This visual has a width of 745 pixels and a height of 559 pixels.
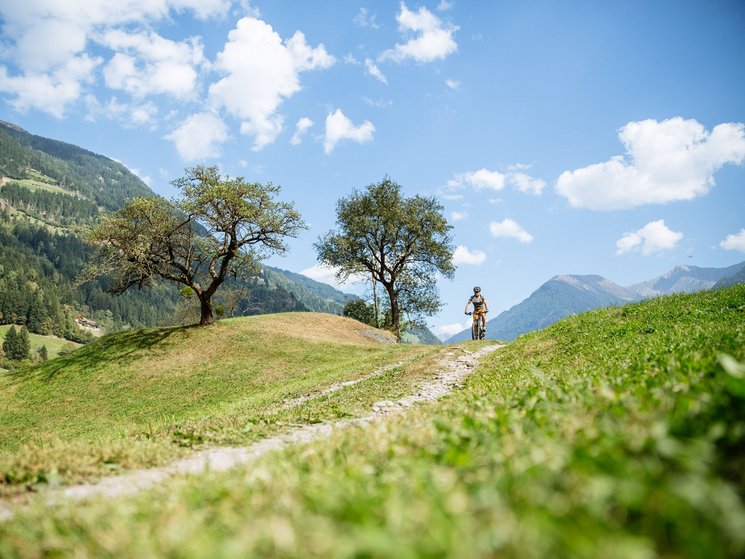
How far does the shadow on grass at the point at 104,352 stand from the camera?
29.4 meters

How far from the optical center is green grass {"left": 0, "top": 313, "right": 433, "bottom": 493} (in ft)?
26.8

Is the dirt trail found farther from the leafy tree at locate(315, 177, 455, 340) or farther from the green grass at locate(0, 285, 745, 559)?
the leafy tree at locate(315, 177, 455, 340)

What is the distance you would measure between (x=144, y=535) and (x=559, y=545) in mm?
2363

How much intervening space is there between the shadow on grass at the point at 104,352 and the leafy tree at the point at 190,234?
3.69 m

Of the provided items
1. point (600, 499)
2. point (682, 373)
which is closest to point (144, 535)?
point (600, 499)

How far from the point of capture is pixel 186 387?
84.6 ft

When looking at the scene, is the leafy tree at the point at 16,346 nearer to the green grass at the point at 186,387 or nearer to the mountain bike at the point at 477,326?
the green grass at the point at 186,387

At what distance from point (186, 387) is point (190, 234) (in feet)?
50.2

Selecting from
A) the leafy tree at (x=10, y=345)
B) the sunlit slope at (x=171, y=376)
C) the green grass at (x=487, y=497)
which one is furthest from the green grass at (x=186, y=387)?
the leafy tree at (x=10, y=345)

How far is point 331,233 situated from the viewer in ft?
175

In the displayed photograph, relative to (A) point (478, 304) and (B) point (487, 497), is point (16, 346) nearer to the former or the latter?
(A) point (478, 304)

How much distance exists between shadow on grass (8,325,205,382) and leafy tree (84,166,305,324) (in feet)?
12.1

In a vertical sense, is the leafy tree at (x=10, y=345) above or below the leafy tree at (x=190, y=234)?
below

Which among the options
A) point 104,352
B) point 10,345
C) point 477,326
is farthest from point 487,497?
point 10,345
